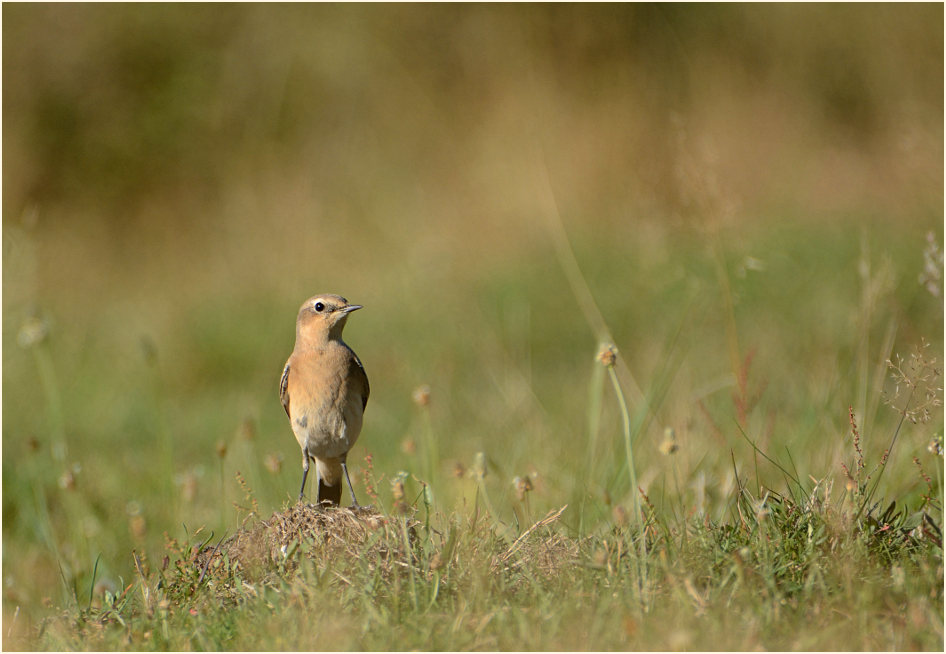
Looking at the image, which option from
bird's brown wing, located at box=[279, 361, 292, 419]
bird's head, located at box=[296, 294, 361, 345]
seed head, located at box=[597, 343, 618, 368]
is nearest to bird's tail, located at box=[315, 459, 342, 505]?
bird's brown wing, located at box=[279, 361, 292, 419]

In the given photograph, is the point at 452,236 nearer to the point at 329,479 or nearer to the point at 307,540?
the point at 329,479

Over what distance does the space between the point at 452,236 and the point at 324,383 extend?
27.1 feet

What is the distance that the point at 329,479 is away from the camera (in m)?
4.55

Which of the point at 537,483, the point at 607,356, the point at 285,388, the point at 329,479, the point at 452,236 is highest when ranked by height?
the point at 452,236

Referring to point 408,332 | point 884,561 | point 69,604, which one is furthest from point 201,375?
point 884,561

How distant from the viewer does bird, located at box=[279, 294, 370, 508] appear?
415 cm

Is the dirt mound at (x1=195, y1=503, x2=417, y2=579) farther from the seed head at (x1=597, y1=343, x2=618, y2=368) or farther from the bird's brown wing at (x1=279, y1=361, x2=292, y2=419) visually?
the seed head at (x1=597, y1=343, x2=618, y2=368)

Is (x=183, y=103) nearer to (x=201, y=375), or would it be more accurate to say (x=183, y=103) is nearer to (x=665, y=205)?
(x=201, y=375)

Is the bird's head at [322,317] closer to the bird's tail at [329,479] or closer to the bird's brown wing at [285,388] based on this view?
the bird's brown wing at [285,388]

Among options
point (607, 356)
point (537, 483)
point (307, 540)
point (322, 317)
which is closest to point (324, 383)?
point (322, 317)

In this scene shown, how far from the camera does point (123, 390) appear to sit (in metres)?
10.0

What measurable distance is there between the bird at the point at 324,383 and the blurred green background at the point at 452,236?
220 millimetres

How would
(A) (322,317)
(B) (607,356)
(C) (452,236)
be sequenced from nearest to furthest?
(B) (607,356)
(A) (322,317)
(C) (452,236)

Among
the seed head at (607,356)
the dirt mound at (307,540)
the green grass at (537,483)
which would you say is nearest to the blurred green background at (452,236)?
the green grass at (537,483)
